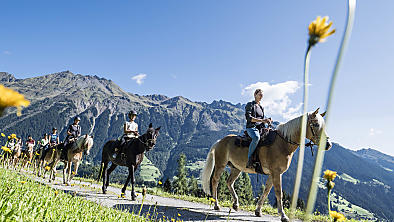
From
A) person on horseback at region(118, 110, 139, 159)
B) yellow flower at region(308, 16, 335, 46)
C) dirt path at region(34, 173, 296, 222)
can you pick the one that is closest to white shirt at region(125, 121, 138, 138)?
person on horseback at region(118, 110, 139, 159)

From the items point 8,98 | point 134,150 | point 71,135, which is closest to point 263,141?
point 134,150

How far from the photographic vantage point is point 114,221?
3.46 m

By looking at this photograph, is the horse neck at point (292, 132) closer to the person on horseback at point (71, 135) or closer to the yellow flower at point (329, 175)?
the yellow flower at point (329, 175)

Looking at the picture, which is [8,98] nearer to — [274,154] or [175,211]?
[274,154]

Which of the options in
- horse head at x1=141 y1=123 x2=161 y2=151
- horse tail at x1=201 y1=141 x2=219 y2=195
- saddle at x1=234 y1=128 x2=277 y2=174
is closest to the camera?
saddle at x1=234 y1=128 x2=277 y2=174

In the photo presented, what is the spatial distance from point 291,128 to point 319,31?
6354 mm

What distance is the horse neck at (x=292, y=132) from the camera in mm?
6555

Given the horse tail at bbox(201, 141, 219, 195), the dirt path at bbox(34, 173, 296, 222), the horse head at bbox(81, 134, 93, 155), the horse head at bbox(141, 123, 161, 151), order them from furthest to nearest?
the horse head at bbox(81, 134, 93, 155) < the horse head at bbox(141, 123, 161, 151) < the horse tail at bbox(201, 141, 219, 195) < the dirt path at bbox(34, 173, 296, 222)

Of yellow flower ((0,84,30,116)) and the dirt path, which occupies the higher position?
yellow flower ((0,84,30,116))

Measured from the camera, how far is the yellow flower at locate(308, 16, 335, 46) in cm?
80

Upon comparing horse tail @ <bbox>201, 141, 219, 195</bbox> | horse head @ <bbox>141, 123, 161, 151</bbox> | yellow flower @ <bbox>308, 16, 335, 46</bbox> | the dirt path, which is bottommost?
the dirt path

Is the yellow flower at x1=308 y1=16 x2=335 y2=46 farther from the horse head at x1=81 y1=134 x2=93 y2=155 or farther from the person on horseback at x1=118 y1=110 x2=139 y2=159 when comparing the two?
the horse head at x1=81 y1=134 x2=93 y2=155

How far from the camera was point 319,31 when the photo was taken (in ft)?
2.71

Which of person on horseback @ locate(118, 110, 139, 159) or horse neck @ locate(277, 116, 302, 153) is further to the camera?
person on horseback @ locate(118, 110, 139, 159)
